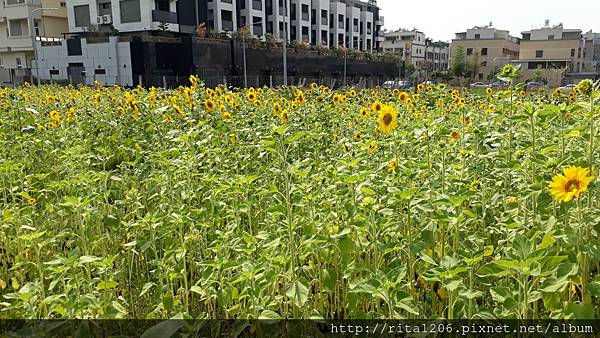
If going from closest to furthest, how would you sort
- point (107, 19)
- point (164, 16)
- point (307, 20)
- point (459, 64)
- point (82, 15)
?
point (164, 16)
point (107, 19)
point (82, 15)
point (307, 20)
point (459, 64)

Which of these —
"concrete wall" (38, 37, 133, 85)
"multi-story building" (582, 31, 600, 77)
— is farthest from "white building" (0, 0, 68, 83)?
"multi-story building" (582, 31, 600, 77)

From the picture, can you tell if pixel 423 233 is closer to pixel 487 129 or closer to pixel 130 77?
pixel 487 129

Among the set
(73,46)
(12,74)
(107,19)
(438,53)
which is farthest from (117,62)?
(438,53)

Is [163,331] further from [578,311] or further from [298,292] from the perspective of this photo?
[578,311]

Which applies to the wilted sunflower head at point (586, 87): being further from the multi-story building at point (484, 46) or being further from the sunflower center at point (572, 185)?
the multi-story building at point (484, 46)

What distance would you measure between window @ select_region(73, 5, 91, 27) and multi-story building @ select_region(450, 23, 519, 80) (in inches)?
2009

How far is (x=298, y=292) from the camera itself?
69.8 inches

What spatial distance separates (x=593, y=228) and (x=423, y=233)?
0.62 meters

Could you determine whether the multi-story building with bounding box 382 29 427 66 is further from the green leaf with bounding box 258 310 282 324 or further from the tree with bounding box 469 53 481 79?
the green leaf with bounding box 258 310 282 324

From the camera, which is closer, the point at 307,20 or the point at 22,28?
the point at 22,28

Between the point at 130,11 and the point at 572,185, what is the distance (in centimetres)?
3149

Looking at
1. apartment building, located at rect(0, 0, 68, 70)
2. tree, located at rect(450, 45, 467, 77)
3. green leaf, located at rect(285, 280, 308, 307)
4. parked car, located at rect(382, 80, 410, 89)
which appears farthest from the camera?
tree, located at rect(450, 45, 467, 77)

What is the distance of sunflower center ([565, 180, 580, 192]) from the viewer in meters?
1.70

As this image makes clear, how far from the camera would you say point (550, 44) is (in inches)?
2677
